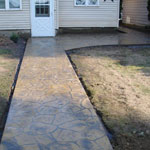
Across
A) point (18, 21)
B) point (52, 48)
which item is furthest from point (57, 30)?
point (52, 48)

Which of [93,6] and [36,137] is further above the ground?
[93,6]

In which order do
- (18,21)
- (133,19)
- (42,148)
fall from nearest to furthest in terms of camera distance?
(42,148)
(18,21)
(133,19)

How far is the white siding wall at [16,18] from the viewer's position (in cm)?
1398

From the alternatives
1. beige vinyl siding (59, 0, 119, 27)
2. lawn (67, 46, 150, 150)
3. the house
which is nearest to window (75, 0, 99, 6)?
the house

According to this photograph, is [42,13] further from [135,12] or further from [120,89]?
[120,89]

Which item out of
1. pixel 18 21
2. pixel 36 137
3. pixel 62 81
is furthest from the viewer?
pixel 18 21

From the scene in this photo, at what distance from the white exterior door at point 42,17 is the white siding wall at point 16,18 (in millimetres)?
332

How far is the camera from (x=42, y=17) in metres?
13.9

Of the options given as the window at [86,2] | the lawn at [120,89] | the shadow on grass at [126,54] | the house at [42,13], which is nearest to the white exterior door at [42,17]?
the house at [42,13]

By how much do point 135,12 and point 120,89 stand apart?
15317mm

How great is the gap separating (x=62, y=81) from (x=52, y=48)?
484 cm

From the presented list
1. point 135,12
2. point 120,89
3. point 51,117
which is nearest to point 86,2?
point 135,12

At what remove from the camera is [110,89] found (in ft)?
18.7

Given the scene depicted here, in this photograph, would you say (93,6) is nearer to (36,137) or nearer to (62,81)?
(62,81)
